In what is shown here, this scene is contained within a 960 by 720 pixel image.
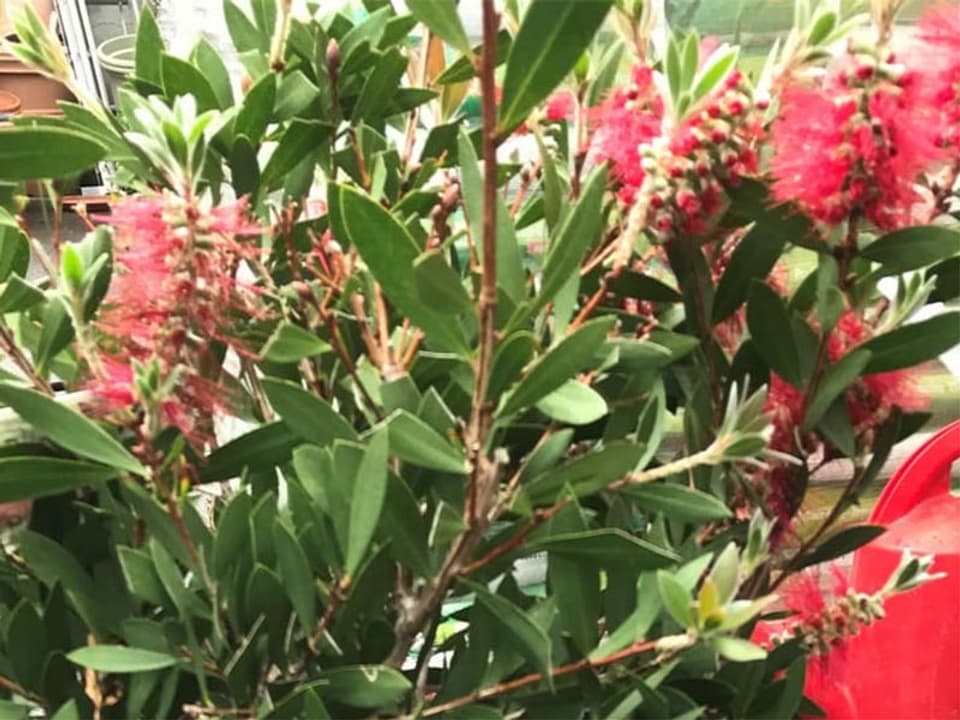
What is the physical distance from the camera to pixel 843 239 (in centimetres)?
33

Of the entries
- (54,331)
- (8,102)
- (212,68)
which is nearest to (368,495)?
(54,331)

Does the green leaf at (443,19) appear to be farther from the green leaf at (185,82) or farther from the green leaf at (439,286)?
the green leaf at (185,82)

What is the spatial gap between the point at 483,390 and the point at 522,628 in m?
0.08

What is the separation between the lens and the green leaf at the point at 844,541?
376 millimetres

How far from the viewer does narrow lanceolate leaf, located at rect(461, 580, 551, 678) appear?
296 millimetres

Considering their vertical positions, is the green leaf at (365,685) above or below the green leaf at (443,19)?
below

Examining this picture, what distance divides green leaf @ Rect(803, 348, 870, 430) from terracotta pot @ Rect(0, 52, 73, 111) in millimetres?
2590

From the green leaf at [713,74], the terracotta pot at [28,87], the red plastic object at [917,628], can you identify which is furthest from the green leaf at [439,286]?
the terracotta pot at [28,87]

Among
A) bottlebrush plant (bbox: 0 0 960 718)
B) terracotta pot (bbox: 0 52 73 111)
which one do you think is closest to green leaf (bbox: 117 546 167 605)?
bottlebrush plant (bbox: 0 0 960 718)

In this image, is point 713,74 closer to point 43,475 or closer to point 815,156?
point 815,156

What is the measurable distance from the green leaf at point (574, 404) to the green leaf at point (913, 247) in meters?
0.11

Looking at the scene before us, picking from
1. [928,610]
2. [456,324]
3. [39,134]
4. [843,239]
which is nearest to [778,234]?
[843,239]

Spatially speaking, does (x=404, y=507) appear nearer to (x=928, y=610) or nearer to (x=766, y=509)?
(x=766, y=509)

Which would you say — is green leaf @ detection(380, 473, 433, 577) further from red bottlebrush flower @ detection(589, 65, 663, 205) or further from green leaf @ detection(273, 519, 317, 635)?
red bottlebrush flower @ detection(589, 65, 663, 205)
